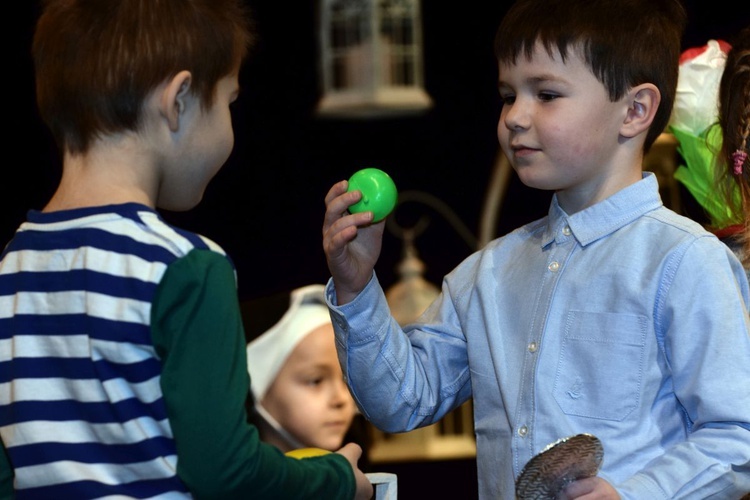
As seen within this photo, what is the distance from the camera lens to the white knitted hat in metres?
2.02

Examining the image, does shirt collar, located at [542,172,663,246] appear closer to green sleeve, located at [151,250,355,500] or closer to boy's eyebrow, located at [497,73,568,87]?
boy's eyebrow, located at [497,73,568,87]

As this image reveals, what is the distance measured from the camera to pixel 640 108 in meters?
1.25

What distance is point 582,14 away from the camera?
1.24 metres

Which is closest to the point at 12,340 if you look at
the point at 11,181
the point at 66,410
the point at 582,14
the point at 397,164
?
the point at 66,410

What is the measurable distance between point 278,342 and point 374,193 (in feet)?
2.77

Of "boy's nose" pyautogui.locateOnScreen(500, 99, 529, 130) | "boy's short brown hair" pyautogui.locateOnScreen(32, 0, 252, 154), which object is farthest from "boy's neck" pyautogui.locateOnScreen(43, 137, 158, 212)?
"boy's nose" pyautogui.locateOnScreen(500, 99, 529, 130)

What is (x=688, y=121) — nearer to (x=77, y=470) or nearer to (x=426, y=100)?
(x=77, y=470)

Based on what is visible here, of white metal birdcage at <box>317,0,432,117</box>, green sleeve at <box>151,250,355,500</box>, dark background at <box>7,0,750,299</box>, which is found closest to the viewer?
green sleeve at <box>151,250,355,500</box>

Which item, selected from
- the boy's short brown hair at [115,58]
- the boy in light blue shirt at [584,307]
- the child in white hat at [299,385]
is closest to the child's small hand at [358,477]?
the boy in light blue shirt at [584,307]

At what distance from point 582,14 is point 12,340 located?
2.06 ft

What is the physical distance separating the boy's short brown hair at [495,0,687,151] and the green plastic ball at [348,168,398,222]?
0.18m

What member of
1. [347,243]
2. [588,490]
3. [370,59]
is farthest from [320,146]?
[588,490]

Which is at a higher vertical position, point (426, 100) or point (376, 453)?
point (426, 100)

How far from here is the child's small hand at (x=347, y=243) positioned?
48.0 inches
